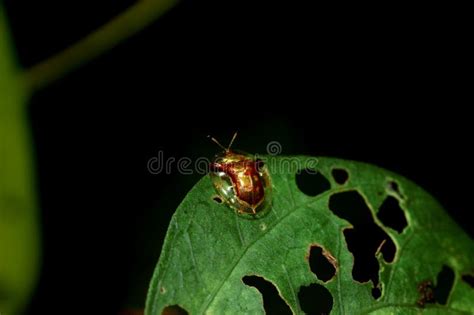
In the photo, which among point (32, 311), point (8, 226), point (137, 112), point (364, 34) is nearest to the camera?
point (8, 226)

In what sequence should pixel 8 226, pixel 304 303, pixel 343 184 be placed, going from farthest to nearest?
pixel 343 184 < pixel 304 303 < pixel 8 226

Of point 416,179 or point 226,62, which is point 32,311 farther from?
point 416,179

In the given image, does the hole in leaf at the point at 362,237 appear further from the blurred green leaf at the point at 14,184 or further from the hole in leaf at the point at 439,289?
the blurred green leaf at the point at 14,184

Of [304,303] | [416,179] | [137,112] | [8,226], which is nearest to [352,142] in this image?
[416,179]

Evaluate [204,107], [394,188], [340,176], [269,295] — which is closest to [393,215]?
[394,188]

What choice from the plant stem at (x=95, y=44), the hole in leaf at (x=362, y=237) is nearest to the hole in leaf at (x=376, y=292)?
the hole in leaf at (x=362, y=237)
